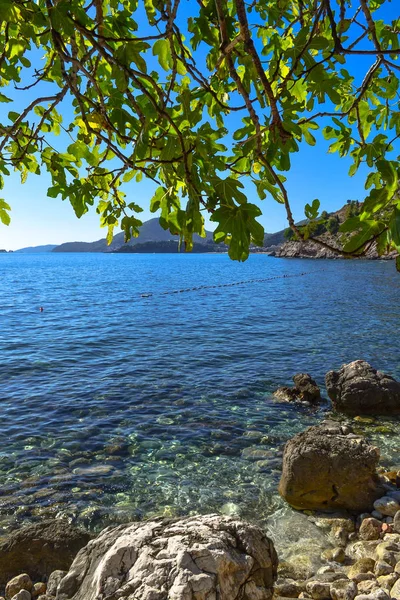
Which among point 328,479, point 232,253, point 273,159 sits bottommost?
point 328,479

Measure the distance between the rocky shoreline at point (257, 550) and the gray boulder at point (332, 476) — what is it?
2 centimetres

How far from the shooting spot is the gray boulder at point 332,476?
352 inches

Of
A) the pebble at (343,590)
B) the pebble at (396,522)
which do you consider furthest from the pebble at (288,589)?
the pebble at (396,522)

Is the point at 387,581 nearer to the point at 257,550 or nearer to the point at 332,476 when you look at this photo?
the point at 257,550

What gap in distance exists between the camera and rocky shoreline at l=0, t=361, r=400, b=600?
4215 millimetres

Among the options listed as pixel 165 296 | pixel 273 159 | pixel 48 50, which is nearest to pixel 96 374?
pixel 48 50

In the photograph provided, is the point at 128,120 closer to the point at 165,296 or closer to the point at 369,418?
the point at 369,418

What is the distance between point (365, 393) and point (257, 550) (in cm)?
1069

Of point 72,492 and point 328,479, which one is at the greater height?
point 328,479

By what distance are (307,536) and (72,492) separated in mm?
5293

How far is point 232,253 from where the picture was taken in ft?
Answer: 6.90

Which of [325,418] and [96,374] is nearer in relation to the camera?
[325,418]

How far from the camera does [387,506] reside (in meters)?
8.53

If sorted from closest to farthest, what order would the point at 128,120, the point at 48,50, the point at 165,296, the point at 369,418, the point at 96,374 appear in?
the point at 128,120 → the point at 48,50 → the point at 369,418 → the point at 96,374 → the point at 165,296
